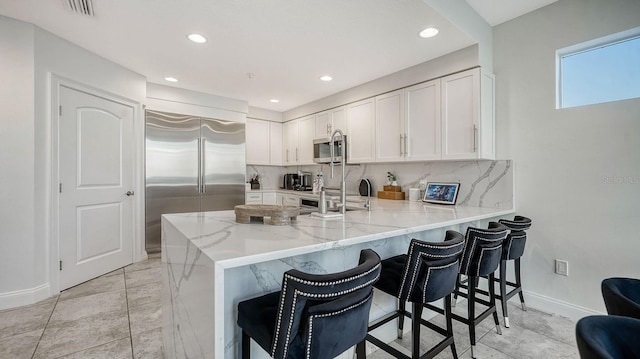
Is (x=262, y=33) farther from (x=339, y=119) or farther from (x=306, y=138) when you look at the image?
(x=306, y=138)

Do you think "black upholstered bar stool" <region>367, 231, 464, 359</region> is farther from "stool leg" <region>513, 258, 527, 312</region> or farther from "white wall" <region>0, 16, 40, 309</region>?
"white wall" <region>0, 16, 40, 309</region>

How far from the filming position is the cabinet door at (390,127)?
325cm

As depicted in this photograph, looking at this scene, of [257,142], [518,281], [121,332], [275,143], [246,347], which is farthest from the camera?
[275,143]

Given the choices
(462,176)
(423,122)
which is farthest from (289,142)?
(462,176)

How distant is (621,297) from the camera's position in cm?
95

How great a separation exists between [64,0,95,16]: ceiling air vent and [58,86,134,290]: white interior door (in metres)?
0.99

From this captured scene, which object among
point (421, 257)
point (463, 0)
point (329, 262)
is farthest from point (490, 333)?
point (463, 0)

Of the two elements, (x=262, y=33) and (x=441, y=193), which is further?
(x=441, y=193)

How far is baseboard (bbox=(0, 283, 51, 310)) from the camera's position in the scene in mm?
2396

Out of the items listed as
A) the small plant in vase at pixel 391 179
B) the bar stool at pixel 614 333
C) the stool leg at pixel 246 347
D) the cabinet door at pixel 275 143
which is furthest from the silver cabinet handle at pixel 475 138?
the cabinet door at pixel 275 143

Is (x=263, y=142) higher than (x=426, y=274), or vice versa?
Answer: (x=263, y=142)

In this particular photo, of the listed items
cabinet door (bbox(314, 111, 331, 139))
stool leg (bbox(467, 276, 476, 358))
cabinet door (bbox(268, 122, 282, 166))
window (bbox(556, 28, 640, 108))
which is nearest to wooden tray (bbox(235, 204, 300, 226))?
stool leg (bbox(467, 276, 476, 358))

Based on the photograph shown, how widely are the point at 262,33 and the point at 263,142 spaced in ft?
9.19

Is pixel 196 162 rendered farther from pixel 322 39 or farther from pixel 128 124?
pixel 322 39
